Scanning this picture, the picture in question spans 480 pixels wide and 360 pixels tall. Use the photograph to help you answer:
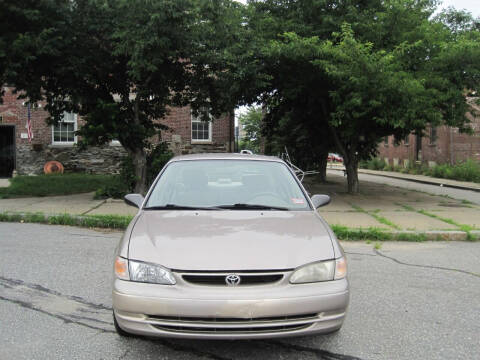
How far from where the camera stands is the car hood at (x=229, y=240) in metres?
3.06

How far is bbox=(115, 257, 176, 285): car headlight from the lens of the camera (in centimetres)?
302

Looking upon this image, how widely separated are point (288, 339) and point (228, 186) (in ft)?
5.25

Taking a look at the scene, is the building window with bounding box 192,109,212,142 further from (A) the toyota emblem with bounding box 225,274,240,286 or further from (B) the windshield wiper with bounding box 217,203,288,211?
(A) the toyota emblem with bounding box 225,274,240,286

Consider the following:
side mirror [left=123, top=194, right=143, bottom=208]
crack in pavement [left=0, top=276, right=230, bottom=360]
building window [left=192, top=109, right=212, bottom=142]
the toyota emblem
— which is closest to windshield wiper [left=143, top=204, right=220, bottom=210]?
side mirror [left=123, top=194, right=143, bottom=208]

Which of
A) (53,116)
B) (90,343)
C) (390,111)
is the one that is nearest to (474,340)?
(90,343)

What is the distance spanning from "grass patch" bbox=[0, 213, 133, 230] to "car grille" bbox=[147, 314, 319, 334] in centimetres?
615

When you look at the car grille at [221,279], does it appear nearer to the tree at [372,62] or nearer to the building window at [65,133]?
the tree at [372,62]

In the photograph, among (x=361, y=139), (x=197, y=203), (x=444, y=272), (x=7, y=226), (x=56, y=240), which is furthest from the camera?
(x=361, y=139)

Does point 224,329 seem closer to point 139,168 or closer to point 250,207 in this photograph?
point 250,207

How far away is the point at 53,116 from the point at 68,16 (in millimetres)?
3320

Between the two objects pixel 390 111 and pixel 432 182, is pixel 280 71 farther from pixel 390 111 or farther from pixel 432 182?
pixel 432 182

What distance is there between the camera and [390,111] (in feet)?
36.4

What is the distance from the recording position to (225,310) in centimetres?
286

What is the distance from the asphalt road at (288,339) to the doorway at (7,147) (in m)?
16.8
